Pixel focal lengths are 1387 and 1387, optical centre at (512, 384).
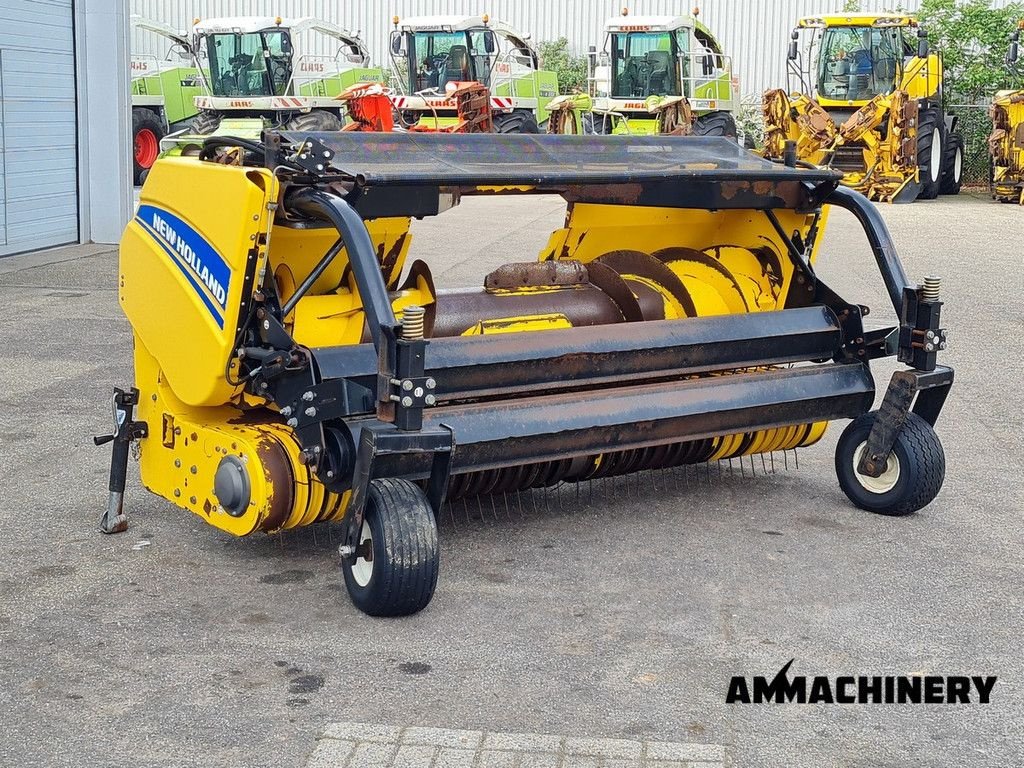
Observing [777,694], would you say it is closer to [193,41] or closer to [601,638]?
[601,638]

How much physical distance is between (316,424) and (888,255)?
7.35 feet

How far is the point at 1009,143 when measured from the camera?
20078 millimetres

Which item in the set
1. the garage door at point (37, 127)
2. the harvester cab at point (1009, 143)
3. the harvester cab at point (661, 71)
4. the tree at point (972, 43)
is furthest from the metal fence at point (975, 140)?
the garage door at point (37, 127)

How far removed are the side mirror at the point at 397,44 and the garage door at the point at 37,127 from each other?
11.2 meters

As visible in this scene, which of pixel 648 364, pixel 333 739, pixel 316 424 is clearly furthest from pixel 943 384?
pixel 333 739

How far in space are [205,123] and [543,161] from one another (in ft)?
58.5

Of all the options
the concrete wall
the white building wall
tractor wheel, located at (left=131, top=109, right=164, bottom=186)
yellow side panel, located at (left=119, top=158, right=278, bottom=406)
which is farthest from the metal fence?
yellow side panel, located at (left=119, top=158, right=278, bottom=406)

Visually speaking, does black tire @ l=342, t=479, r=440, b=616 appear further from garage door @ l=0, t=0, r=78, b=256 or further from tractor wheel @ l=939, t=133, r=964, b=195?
tractor wheel @ l=939, t=133, r=964, b=195

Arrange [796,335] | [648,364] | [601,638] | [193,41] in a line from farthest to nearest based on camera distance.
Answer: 1. [193,41]
2. [796,335]
3. [648,364]
4. [601,638]

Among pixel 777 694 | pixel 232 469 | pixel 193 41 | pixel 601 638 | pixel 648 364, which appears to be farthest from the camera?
pixel 193 41

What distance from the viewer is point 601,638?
149 inches

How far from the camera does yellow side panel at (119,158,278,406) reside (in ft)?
13.1

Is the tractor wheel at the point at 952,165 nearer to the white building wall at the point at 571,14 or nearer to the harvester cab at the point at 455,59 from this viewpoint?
the harvester cab at the point at 455,59

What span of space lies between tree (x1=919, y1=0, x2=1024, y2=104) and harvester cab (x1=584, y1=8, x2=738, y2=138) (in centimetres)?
429
